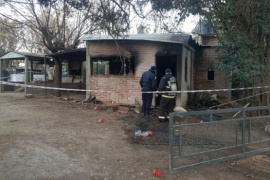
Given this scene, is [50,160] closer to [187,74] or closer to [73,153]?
[73,153]

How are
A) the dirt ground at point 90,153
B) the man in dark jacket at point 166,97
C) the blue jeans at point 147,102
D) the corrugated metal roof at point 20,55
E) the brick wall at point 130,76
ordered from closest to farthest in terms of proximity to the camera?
the dirt ground at point 90,153
the man in dark jacket at point 166,97
the blue jeans at point 147,102
the brick wall at point 130,76
the corrugated metal roof at point 20,55

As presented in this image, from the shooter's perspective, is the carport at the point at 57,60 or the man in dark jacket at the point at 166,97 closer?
the man in dark jacket at the point at 166,97

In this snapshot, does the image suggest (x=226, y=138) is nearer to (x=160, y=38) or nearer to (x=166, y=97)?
(x=166, y=97)

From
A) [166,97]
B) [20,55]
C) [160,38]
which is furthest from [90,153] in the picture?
[20,55]

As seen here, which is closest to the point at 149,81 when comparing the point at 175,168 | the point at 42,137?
the point at 42,137

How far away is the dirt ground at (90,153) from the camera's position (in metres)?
5.52

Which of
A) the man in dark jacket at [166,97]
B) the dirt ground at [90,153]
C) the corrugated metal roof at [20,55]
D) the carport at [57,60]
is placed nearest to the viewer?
the dirt ground at [90,153]

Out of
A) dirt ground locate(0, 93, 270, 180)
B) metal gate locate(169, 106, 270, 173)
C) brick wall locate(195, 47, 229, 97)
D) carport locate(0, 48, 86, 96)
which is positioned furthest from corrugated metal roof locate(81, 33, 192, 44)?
metal gate locate(169, 106, 270, 173)

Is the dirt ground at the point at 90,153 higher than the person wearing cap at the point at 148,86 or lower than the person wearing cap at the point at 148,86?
lower

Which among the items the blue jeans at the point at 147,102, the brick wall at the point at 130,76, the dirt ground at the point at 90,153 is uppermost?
the brick wall at the point at 130,76

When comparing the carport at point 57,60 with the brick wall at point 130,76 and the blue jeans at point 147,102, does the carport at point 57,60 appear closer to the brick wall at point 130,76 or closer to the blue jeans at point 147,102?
the brick wall at point 130,76

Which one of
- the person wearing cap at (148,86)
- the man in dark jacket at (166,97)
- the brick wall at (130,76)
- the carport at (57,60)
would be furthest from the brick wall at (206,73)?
the man in dark jacket at (166,97)

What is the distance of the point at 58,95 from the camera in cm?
1711

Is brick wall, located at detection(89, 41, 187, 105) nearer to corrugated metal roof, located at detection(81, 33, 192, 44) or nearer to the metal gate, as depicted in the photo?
corrugated metal roof, located at detection(81, 33, 192, 44)
